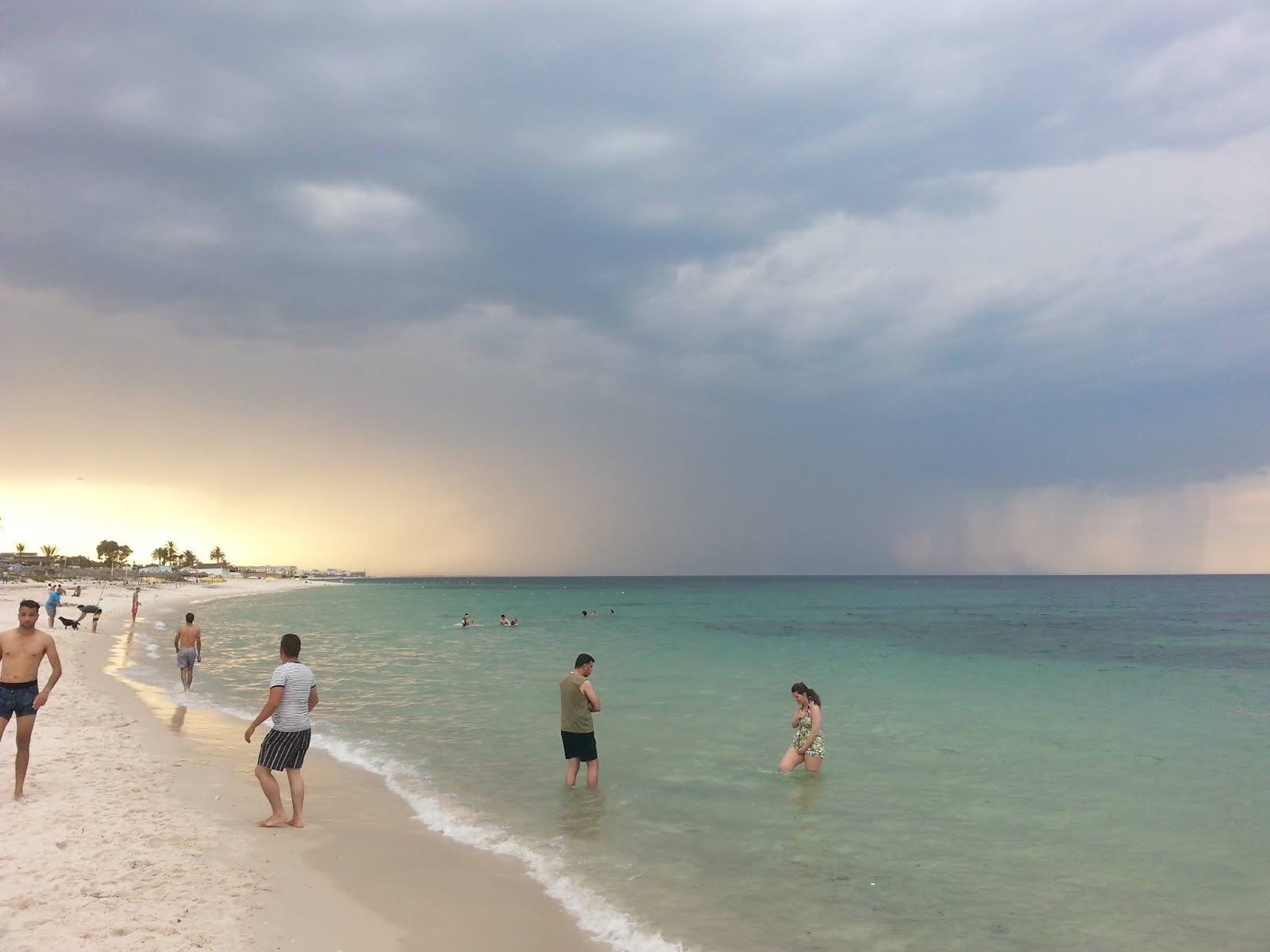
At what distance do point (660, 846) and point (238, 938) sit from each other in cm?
479

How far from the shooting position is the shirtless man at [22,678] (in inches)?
337

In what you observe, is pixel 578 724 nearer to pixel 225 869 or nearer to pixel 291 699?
pixel 291 699

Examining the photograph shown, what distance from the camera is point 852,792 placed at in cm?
1141

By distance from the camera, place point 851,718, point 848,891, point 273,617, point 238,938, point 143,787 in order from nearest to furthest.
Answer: point 238,938, point 848,891, point 143,787, point 851,718, point 273,617

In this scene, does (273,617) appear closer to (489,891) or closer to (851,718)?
(851,718)

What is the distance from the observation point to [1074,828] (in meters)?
9.99

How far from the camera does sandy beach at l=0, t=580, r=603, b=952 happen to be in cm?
Answer: 588

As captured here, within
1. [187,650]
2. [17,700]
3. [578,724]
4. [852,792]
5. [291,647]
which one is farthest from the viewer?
[187,650]

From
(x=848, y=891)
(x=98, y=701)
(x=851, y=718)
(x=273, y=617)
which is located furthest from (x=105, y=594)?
(x=848, y=891)

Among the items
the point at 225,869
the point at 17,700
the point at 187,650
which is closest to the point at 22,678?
the point at 17,700

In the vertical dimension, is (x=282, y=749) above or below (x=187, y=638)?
above

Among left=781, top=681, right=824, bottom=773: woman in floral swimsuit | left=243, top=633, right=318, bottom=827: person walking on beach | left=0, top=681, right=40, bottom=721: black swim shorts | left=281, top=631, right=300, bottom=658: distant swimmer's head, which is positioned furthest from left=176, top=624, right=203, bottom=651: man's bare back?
left=781, top=681, right=824, bottom=773: woman in floral swimsuit

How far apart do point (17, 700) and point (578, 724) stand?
702 cm

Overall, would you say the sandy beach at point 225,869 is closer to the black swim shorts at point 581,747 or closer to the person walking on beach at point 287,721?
the person walking on beach at point 287,721
